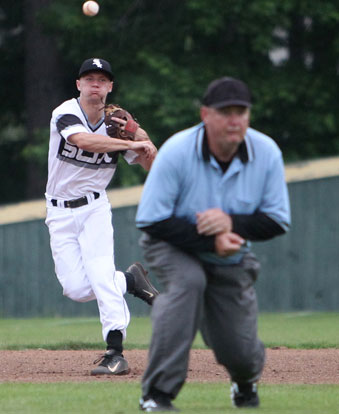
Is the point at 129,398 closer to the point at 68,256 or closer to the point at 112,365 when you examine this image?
the point at 112,365

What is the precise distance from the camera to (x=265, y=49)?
67.5 ft

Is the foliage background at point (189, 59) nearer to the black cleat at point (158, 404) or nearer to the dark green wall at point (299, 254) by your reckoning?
the dark green wall at point (299, 254)

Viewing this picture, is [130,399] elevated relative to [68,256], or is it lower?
lower

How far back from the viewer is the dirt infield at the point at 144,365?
726 cm

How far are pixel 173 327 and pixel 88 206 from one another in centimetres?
260

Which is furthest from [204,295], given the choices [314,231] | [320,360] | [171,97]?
[171,97]

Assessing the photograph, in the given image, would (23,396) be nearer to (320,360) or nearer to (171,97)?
(320,360)

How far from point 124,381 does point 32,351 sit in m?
2.69

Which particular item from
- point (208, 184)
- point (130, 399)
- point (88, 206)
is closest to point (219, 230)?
point (208, 184)

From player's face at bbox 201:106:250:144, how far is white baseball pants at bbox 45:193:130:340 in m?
2.63

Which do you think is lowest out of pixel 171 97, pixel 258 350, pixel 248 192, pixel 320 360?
pixel 320 360

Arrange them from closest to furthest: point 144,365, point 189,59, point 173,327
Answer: point 173,327 → point 144,365 → point 189,59

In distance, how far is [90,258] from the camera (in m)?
7.62

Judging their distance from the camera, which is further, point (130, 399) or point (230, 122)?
point (130, 399)
